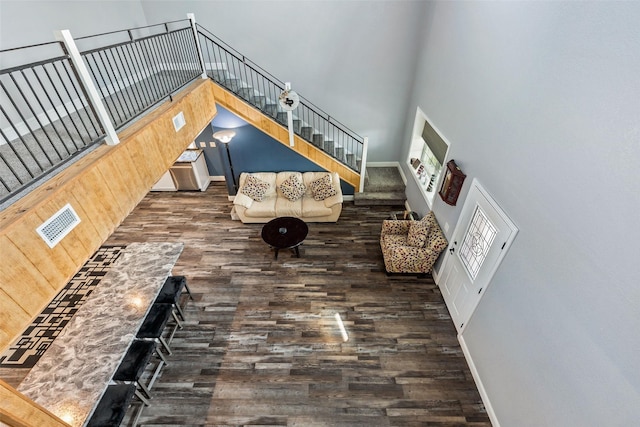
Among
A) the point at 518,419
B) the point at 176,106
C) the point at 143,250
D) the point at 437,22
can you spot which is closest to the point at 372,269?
the point at 518,419

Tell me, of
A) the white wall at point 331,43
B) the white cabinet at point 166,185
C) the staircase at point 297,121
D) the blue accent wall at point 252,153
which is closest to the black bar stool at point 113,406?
the blue accent wall at point 252,153

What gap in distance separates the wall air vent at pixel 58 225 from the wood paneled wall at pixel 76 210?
37mm

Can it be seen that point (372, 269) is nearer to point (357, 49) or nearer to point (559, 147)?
point (559, 147)

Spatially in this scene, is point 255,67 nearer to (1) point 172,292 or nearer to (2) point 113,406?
(1) point 172,292

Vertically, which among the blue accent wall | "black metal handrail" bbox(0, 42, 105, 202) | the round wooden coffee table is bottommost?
the round wooden coffee table

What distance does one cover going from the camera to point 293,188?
6.18 m

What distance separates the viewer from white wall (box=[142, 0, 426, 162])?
18.7ft

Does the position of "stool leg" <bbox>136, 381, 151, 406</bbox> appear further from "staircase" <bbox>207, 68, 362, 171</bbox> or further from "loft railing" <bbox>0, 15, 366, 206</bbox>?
"staircase" <bbox>207, 68, 362, 171</bbox>

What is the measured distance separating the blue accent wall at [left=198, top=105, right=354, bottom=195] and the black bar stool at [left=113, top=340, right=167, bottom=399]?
161 inches

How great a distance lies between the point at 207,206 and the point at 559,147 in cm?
649

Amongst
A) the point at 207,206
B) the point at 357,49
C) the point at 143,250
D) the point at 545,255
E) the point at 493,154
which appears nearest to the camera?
the point at 545,255

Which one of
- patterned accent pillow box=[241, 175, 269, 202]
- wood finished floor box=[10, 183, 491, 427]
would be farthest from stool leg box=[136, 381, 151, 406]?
patterned accent pillow box=[241, 175, 269, 202]

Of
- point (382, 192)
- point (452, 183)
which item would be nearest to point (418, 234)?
point (452, 183)

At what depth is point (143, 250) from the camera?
425cm
